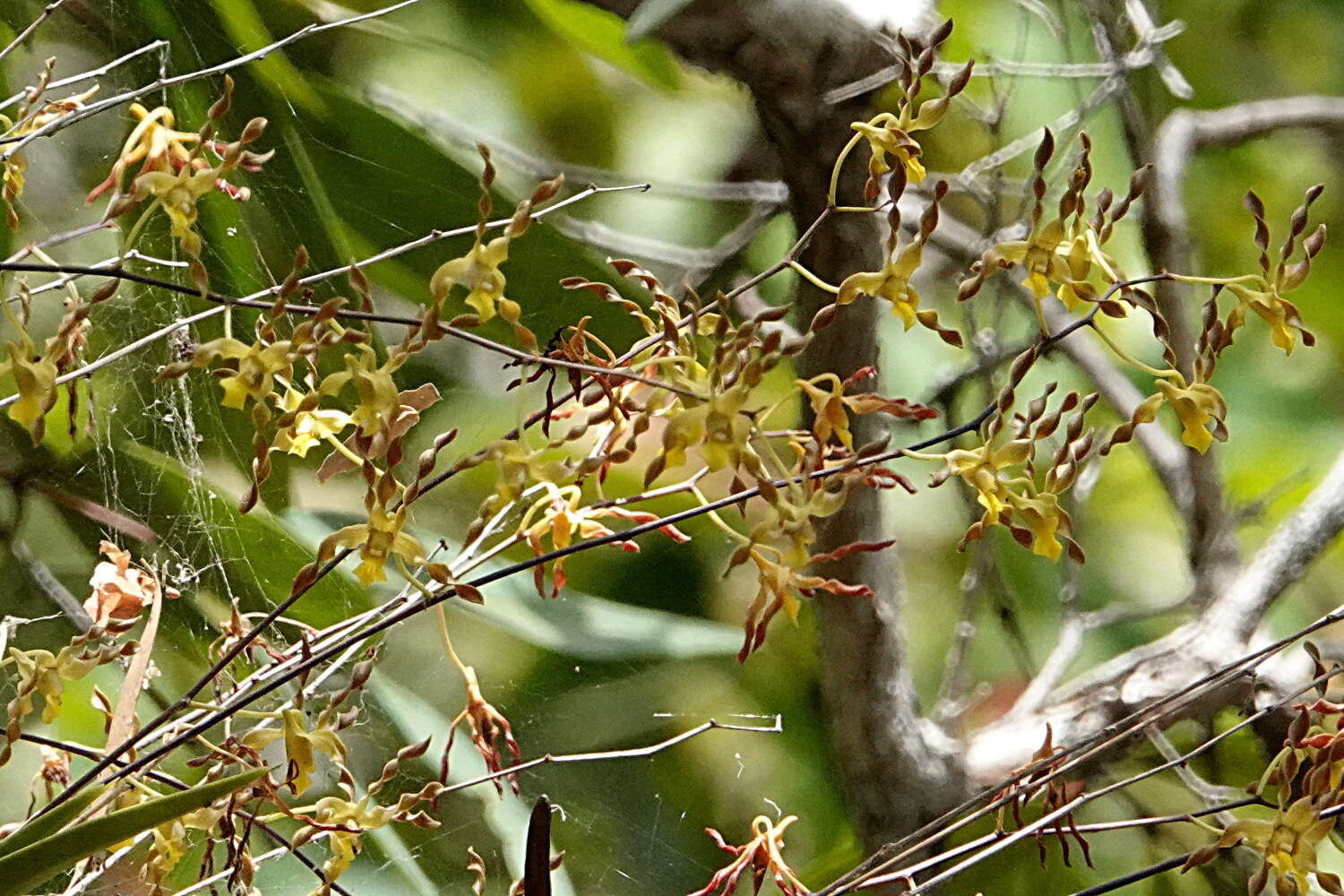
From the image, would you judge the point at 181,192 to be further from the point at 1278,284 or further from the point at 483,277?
the point at 1278,284

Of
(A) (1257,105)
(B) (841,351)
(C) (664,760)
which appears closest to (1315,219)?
(A) (1257,105)

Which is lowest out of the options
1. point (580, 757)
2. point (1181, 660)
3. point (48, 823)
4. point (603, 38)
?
point (1181, 660)

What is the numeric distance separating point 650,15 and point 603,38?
0.22ft

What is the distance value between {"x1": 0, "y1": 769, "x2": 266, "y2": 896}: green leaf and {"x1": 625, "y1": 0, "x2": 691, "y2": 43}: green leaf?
1.57 feet

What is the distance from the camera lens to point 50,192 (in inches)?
25.0

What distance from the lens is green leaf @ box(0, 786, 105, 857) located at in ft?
1.09

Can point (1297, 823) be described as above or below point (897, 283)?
below

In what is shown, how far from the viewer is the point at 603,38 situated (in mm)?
717

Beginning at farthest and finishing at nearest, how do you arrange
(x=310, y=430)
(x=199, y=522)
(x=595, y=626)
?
(x=595, y=626) → (x=199, y=522) → (x=310, y=430)

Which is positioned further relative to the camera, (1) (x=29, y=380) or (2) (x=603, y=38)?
(2) (x=603, y=38)

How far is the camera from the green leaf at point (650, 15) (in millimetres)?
653

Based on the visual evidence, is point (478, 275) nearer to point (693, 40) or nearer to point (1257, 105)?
point (693, 40)

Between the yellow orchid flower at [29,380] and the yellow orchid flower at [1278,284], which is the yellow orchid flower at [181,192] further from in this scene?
the yellow orchid flower at [1278,284]

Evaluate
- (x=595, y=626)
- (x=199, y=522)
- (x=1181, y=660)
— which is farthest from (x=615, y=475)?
(x=1181, y=660)
